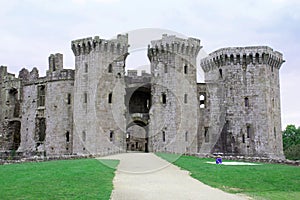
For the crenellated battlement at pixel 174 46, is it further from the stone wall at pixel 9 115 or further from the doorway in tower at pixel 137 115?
the stone wall at pixel 9 115

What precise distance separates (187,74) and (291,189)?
22.6 metres

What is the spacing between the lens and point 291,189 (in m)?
15.6

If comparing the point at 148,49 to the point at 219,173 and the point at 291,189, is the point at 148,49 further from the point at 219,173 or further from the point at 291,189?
the point at 291,189

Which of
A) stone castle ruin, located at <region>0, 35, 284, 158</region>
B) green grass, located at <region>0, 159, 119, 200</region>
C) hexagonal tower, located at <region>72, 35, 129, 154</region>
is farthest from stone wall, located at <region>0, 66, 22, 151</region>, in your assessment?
green grass, located at <region>0, 159, 119, 200</region>

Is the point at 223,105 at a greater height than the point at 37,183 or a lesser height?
greater

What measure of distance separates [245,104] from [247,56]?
4.69 metres

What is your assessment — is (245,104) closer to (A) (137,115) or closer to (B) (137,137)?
(A) (137,115)

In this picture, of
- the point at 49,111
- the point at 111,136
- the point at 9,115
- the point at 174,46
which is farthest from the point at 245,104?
the point at 9,115

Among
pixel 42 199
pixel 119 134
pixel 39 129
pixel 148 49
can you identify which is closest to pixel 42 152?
pixel 39 129

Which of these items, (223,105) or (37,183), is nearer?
(37,183)

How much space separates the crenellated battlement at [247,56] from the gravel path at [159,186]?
1932 cm

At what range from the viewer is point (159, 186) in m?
15.5

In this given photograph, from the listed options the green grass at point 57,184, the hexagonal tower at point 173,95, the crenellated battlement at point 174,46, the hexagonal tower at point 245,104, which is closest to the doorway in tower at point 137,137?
the hexagonal tower at point 173,95

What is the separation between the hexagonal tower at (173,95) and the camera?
3584 cm
